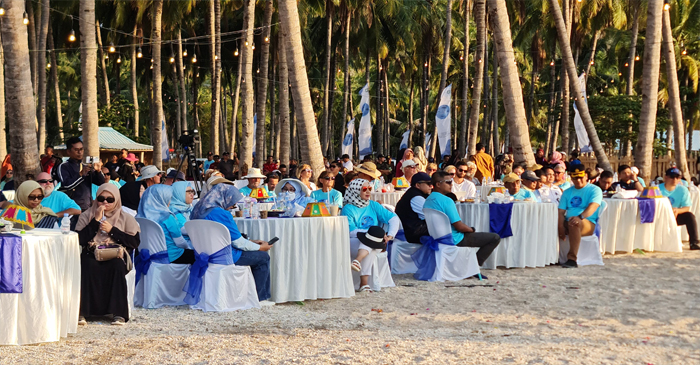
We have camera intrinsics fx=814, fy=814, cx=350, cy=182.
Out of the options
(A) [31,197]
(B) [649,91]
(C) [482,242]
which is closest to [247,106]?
(B) [649,91]

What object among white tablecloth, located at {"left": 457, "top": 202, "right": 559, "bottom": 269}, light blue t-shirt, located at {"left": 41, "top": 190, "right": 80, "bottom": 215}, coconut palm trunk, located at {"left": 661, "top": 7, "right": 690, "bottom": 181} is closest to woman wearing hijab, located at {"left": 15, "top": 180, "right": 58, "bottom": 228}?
light blue t-shirt, located at {"left": 41, "top": 190, "right": 80, "bottom": 215}

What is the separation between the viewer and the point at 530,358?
6.16m

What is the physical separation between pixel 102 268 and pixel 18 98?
405 cm

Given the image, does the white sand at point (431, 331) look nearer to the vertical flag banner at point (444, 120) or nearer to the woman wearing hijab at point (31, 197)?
the woman wearing hijab at point (31, 197)

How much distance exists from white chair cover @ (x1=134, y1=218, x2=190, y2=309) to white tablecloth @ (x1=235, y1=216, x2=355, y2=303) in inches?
32.5

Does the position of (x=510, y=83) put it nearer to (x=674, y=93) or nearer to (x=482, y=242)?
(x=482, y=242)

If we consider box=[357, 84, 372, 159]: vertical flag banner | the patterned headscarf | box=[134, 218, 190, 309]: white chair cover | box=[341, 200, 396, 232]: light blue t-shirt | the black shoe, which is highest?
box=[357, 84, 372, 159]: vertical flag banner

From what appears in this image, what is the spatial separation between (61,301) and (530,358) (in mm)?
3782

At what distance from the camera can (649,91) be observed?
61.1 feet

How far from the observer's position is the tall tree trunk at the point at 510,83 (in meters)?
15.6

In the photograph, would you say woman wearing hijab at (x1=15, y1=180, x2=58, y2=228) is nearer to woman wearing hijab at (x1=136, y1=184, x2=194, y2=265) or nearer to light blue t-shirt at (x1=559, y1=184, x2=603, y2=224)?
woman wearing hijab at (x1=136, y1=184, x2=194, y2=265)

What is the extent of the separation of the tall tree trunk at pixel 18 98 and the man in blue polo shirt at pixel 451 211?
17.0 ft

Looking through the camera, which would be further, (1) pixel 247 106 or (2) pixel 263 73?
(2) pixel 263 73

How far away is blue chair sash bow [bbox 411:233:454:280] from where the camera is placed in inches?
406
